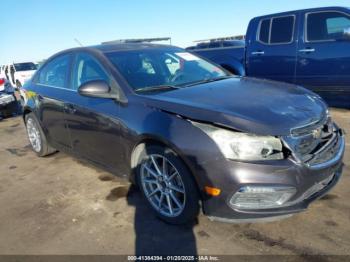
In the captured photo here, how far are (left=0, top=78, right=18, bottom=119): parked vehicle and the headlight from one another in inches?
329

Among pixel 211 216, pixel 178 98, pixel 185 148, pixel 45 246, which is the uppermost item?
pixel 178 98

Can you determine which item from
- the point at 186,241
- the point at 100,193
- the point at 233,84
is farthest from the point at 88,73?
the point at 186,241

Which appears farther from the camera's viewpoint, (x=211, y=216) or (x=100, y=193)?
(x=100, y=193)

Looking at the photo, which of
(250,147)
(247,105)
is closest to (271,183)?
(250,147)

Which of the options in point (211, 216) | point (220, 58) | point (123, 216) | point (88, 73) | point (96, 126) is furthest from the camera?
point (220, 58)

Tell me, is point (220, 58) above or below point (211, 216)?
above

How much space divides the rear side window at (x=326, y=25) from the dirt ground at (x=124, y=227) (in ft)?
9.46

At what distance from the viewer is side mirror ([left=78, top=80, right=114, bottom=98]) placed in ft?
11.3

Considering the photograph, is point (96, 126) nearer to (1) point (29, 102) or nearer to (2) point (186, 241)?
(2) point (186, 241)

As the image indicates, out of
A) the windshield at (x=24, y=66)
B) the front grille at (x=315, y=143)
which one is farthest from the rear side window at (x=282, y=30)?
the windshield at (x=24, y=66)

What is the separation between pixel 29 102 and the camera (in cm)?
532

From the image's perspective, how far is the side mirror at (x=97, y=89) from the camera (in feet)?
11.3

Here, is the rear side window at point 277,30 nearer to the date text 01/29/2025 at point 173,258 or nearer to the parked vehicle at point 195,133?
the parked vehicle at point 195,133

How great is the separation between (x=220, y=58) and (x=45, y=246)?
19.0 ft
